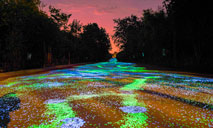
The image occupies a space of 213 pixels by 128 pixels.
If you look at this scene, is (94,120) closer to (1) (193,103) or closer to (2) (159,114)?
(2) (159,114)

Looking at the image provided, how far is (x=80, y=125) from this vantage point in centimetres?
349

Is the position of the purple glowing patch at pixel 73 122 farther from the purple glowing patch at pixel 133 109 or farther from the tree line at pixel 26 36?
the tree line at pixel 26 36

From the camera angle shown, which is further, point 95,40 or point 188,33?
point 95,40

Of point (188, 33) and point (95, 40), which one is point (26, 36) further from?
point (95, 40)

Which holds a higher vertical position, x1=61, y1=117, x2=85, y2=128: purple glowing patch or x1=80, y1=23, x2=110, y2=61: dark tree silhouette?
x1=80, y1=23, x2=110, y2=61: dark tree silhouette

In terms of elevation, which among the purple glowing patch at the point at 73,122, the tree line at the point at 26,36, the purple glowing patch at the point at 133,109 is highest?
the tree line at the point at 26,36

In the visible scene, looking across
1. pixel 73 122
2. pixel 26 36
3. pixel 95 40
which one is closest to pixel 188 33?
pixel 26 36

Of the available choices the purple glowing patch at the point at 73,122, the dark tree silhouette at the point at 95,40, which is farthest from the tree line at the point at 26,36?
the dark tree silhouette at the point at 95,40

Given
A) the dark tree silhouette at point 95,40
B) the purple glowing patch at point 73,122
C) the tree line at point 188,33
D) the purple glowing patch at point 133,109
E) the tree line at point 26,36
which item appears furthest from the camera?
the dark tree silhouette at point 95,40

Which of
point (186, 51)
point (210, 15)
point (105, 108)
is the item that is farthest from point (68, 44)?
point (105, 108)

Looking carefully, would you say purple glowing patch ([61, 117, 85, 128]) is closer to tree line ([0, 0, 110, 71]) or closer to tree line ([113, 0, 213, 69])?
tree line ([0, 0, 110, 71])

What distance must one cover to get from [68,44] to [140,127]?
39306 mm

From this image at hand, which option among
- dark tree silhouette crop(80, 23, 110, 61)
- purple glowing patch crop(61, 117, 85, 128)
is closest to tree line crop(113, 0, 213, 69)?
purple glowing patch crop(61, 117, 85, 128)

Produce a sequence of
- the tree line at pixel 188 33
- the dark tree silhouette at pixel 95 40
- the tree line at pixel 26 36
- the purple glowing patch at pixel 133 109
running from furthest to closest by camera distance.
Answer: the dark tree silhouette at pixel 95 40 → the tree line at pixel 188 33 → the tree line at pixel 26 36 → the purple glowing patch at pixel 133 109
